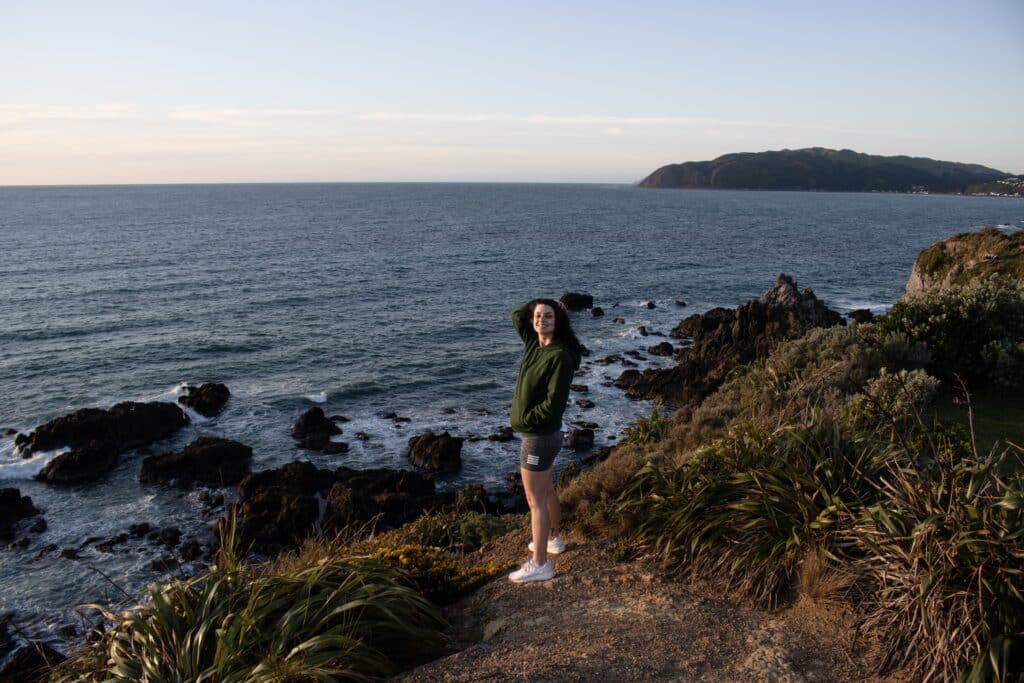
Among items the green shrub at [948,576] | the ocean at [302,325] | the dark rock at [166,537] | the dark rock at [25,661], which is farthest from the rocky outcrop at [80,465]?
the green shrub at [948,576]

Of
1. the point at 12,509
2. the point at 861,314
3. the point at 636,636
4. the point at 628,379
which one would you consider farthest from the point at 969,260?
the point at 12,509

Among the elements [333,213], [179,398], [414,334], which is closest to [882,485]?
[179,398]

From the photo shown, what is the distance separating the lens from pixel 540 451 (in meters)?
5.72

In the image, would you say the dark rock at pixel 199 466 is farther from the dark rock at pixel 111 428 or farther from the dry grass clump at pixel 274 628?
the dry grass clump at pixel 274 628

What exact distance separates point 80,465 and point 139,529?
14.4ft

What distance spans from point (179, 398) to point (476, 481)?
11.6m

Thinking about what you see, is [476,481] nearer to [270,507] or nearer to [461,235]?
[270,507]

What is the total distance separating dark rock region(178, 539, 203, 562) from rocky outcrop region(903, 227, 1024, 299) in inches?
791

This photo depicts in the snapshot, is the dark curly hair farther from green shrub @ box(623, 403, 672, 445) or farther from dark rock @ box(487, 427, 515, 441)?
dark rock @ box(487, 427, 515, 441)

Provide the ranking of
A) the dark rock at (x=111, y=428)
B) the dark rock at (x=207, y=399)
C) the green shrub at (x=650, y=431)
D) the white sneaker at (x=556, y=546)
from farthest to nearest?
the dark rock at (x=207, y=399)
the dark rock at (x=111, y=428)
the green shrub at (x=650, y=431)
the white sneaker at (x=556, y=546)

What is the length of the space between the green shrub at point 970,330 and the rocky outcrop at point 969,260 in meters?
11.2

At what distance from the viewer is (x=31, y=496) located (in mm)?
18328

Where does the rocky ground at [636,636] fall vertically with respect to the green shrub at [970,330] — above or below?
below

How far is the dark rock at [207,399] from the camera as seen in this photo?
23906 mm
